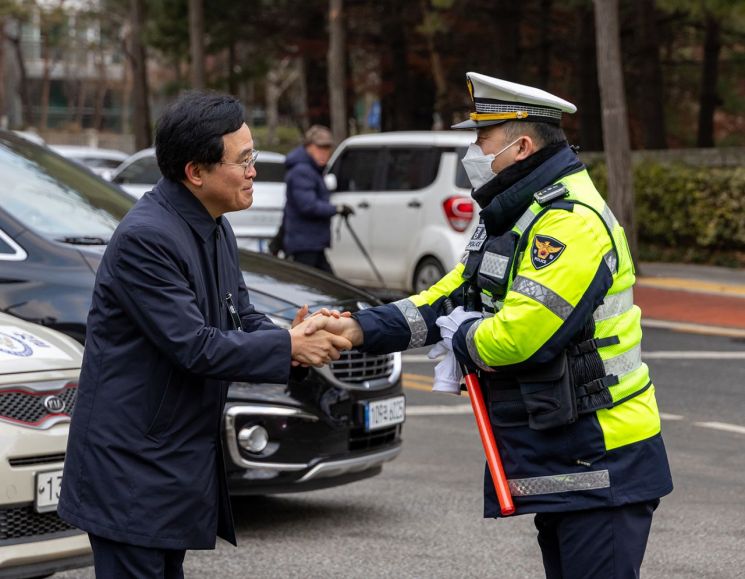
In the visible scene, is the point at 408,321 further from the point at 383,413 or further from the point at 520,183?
the point at 383,413

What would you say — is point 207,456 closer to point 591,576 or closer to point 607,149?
point 591,576

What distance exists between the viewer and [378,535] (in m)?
6.26

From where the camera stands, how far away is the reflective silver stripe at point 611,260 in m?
3.40

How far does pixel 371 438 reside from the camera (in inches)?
246

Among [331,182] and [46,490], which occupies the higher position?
[331,182]

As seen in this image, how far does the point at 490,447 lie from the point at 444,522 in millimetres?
Answer: 3082

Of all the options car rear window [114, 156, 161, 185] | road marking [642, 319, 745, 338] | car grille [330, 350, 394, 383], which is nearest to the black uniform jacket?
car grille [330, 350, 394, 383]

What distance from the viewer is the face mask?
3.55 meters

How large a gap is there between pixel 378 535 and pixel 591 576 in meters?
2.90

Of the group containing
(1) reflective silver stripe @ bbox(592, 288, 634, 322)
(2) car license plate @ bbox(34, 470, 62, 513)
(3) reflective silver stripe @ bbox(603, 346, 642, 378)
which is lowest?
(2) car license plate @ bbox(34, 470, 62, 513)

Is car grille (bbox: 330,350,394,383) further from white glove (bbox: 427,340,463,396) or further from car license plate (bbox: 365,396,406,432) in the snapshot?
white glove (bbox: 427,340,463,396)

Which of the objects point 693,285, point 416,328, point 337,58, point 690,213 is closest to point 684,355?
point 693,285

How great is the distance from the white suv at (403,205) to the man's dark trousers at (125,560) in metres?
10.9

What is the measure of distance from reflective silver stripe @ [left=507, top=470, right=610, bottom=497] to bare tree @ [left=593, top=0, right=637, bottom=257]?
48.0 feet
